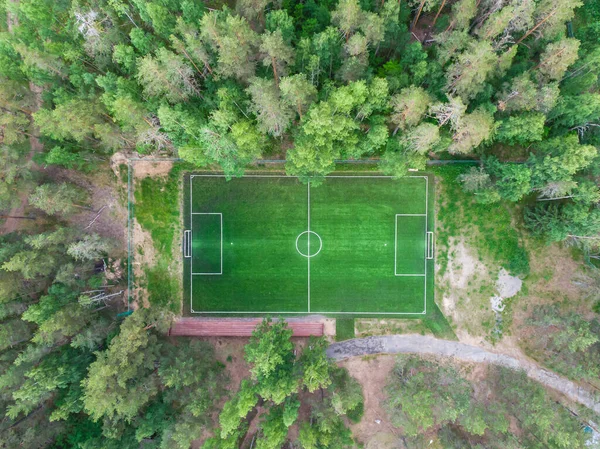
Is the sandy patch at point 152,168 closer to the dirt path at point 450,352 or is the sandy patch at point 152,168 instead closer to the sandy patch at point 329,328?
the sandy patch at point 329,328

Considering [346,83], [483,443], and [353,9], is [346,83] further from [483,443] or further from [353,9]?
[483,443]

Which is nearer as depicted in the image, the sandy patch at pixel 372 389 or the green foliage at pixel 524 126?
the green foliage at pixel 524 126

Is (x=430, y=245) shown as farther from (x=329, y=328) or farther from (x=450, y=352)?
(x=329, y=328)

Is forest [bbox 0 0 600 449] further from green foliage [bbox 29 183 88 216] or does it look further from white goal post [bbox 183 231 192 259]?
white goal post [bbox 183 231 192 259]

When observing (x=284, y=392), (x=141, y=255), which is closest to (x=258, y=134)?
(x=141, y=255)

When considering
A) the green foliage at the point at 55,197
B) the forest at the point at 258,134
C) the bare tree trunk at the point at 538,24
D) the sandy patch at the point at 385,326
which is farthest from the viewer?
the sandy patch at the point at 385,326

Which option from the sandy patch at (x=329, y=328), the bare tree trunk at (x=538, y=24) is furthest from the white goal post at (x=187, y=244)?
the bare tree trunk at (x=538, y=24)

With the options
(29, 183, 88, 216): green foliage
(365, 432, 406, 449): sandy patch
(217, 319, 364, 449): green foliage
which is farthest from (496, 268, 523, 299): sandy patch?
(29, 183, 88, 216): green foliage
